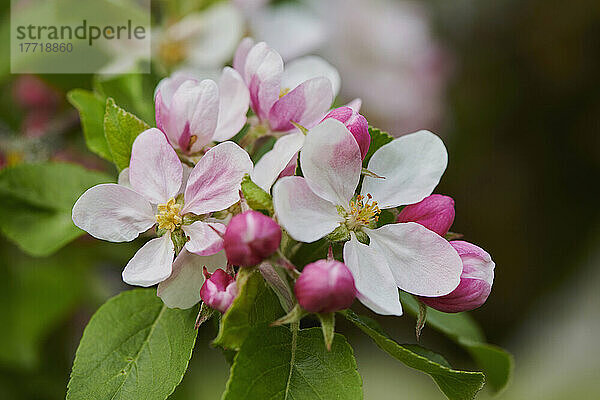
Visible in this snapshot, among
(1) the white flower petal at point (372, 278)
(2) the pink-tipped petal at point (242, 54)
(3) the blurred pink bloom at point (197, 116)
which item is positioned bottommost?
(1) the white flower petal at point (372, 278)

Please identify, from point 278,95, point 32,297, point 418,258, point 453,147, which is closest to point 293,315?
point 418,258

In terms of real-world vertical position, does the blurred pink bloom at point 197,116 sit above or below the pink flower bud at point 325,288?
above

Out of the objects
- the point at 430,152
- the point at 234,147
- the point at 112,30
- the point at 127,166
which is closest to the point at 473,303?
the point at 430,152

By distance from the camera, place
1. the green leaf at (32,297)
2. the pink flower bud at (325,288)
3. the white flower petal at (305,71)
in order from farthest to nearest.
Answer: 1. the green leaf at (32,297)
2. the white flower petal at (305,71)
3. the pink flower bud at (325,288)

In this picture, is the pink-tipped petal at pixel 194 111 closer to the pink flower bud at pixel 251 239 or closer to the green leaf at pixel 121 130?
the green leaf at pixel 121 130

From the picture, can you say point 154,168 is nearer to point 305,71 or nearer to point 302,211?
point 302,211

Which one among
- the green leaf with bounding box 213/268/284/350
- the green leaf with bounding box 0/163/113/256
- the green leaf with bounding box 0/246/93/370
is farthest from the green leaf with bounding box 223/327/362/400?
the green leaf with bounding box 0/246/93/370

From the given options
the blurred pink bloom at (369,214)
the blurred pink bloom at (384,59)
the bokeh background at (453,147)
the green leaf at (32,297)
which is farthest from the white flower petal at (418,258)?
the blurred pink bloom at (384,59)
